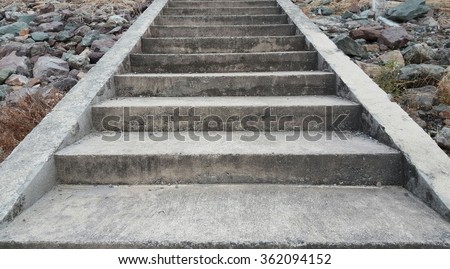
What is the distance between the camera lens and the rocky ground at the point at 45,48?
2.75 metres

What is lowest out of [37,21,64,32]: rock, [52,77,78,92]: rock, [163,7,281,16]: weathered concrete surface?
[52,77,78,92]: rock

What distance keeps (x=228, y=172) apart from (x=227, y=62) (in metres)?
1.61

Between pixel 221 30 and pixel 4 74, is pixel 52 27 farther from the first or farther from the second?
pixel 221 30

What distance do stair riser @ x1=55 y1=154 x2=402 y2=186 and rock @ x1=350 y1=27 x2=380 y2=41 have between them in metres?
2.59

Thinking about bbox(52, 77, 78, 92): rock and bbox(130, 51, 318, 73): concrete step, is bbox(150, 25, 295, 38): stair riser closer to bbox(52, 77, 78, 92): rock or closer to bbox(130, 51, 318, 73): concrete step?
bbox(130, 51, 318, 73): concrete step

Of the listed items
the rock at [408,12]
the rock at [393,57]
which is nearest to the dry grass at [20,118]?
the rock at [393,57]

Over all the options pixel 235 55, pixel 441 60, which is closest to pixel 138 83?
pixel 235 55

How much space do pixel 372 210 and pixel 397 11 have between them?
405cm

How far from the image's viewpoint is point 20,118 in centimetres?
265

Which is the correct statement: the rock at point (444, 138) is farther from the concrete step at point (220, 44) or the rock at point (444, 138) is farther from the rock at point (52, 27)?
the rock at point (52, 27)

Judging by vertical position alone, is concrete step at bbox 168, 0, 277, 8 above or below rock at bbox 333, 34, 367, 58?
above

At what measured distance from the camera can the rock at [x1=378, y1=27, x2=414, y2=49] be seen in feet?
13.0

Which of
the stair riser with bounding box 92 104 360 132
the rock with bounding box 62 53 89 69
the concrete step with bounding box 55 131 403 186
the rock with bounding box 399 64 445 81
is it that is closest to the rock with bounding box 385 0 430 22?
the rock with bounding box 399 64 445 81

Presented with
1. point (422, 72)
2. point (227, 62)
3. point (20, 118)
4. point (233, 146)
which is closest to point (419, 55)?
point (422, 72)
